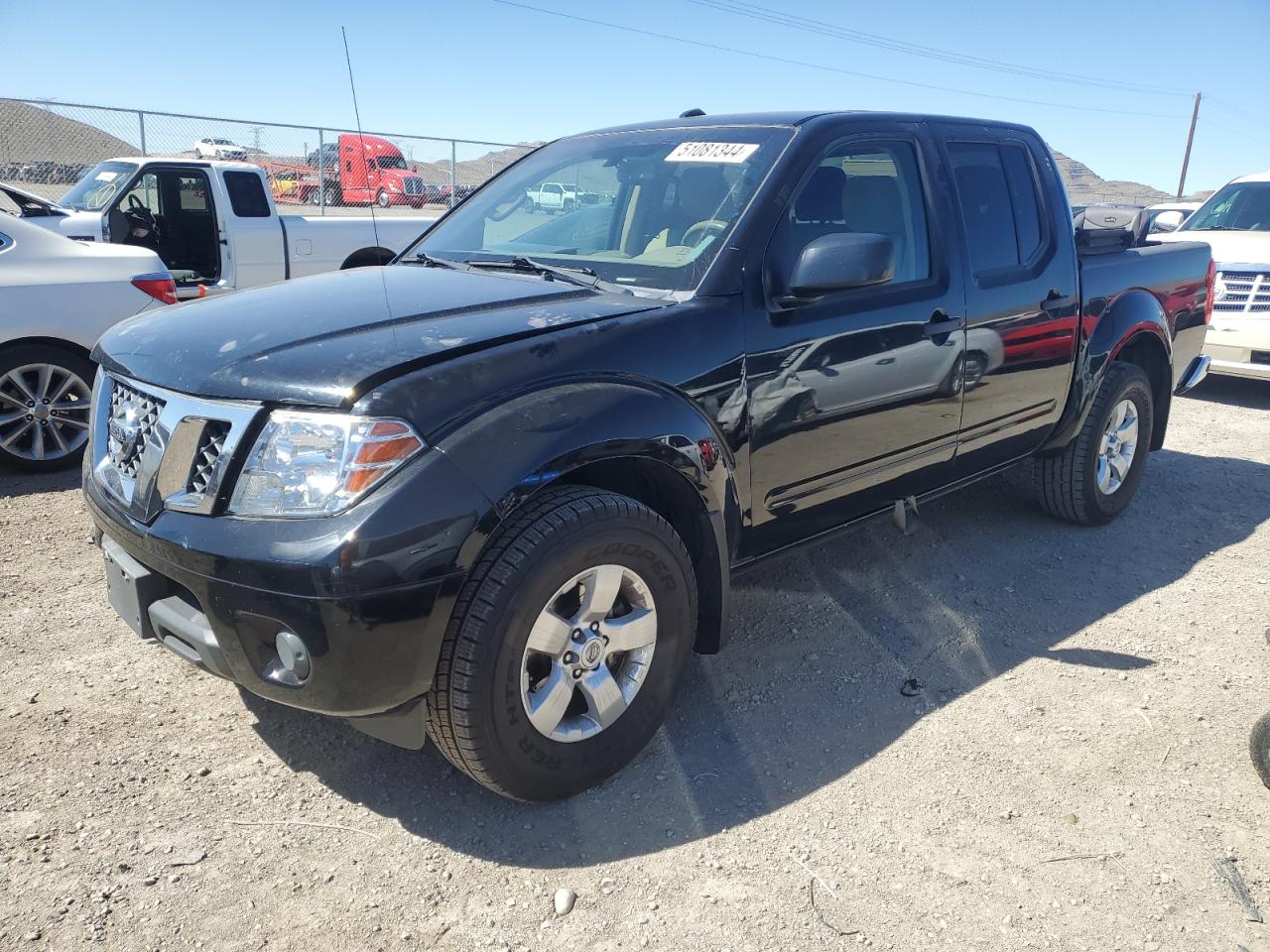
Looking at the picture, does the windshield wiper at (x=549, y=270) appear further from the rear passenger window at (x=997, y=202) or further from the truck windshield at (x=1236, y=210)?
the truck windshield at (x=1236, y=210)

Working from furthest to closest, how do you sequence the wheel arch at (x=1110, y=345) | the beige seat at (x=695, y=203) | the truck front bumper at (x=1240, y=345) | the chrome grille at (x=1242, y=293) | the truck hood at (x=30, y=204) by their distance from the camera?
the chrome grille at (x=1242, y=293), the truck front bumper at (x=1240, y=345), the truck hood at (x=30, y=204), the wheel arch at (x=1110, y=345), the beige seat at (x=695, y=203)

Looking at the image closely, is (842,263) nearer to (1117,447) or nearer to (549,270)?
(549,270)

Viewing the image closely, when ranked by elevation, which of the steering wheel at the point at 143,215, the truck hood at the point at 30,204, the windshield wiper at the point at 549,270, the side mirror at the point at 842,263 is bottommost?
the steering wheel at the point at 143,215

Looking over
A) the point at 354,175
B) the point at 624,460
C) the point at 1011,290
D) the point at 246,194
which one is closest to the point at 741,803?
the point at 624,460

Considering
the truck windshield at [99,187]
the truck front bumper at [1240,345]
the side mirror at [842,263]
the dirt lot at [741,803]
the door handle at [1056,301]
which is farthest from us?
the truck windshield at [99,187]

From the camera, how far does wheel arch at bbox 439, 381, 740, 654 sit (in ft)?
7.80

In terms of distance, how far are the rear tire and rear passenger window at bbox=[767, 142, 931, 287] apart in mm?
1655

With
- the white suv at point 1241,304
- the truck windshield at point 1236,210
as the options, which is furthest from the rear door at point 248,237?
the truck windshield at point 1236,210

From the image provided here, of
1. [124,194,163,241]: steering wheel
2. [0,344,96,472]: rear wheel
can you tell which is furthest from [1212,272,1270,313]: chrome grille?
[124,194,163,241]: steering wheel

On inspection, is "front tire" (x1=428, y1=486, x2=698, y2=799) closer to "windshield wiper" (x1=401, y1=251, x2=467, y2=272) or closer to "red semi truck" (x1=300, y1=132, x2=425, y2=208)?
"windshield wiper" (x1=401, y1=251, x2=467, y2=272)

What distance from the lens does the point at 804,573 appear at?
173 inches

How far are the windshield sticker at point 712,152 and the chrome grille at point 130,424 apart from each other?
1918 mm

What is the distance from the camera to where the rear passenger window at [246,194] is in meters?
9.05

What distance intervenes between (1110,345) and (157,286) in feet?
17.0
